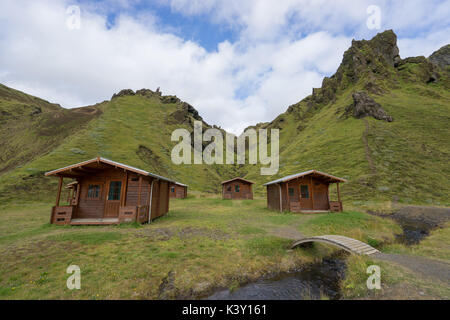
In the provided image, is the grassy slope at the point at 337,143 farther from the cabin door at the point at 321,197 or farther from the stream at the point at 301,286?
the stream at the point at 301,286

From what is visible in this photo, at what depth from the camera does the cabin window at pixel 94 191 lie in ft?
50.7

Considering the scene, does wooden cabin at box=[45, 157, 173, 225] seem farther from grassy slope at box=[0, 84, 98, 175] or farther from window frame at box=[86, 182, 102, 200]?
grassy slope at box=[0, 84, 98, 175]

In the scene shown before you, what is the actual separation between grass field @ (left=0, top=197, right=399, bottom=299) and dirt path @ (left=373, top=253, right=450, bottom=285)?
10.2 feet

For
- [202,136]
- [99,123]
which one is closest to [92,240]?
[99,123]

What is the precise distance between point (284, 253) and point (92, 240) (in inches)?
412

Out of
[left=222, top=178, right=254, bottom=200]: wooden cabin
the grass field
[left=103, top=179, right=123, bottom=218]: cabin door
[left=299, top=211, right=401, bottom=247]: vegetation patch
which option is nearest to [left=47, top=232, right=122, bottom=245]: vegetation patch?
the grass field

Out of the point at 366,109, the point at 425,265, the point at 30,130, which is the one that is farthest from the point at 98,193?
the point at 366,109

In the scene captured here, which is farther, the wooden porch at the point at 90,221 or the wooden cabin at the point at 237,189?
the wooden cabin at the point at 237,189

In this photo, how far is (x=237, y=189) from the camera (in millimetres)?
42156

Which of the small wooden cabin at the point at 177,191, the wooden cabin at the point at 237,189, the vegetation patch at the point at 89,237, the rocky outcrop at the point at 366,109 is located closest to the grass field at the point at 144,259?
the vegetation patch at the point at 89,237

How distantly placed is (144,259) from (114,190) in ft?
32.3

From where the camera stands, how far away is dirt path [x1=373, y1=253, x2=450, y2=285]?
6498 mm

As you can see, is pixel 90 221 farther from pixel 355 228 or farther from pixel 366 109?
pixel 366 109

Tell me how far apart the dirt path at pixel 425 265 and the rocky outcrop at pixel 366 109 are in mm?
55457
